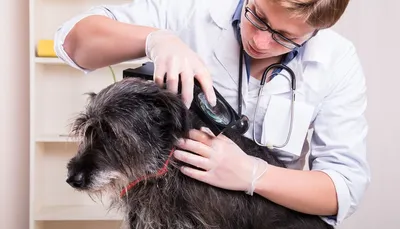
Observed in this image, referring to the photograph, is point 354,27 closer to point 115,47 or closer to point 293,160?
point 293,160

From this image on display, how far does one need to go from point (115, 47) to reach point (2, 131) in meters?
1.63

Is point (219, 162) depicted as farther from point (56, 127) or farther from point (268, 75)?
point (56, 127)

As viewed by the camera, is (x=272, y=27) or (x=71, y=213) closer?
(x=272, y=27)

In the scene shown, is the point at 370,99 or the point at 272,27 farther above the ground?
the point at 272,27

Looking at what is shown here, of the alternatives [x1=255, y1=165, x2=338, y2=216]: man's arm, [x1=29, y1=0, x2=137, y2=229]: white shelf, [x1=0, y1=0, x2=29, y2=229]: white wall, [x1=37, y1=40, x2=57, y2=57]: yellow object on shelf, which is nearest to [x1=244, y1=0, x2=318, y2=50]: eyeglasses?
[x1=255, y1=165, x2=338, y2=216]: man's arm

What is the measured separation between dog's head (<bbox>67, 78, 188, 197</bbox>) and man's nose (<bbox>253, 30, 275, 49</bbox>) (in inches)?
9.9

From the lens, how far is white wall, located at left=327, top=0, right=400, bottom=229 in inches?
102

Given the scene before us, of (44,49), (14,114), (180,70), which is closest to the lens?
(180,70)

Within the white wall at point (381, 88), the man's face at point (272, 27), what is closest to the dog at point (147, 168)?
the man's face at point (272, 27)

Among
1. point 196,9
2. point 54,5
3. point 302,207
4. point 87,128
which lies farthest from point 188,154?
point 54,5

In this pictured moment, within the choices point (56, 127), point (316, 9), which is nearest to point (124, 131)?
point (316, 9)

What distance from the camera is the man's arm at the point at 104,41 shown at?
1.25 meters

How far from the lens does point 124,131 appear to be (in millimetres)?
1128

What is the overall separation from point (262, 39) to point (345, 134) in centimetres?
36
